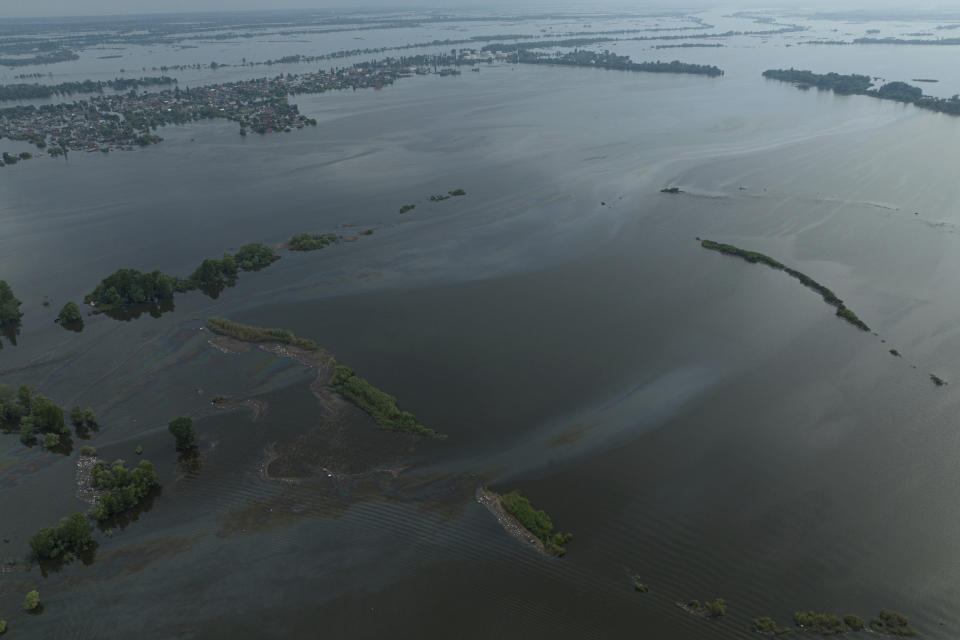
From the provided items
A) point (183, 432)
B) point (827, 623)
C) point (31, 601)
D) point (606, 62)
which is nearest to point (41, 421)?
point (183, 432)

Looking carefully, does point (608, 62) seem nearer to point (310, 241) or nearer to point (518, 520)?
point (310, 241)

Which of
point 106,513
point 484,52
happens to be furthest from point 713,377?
point 484,52

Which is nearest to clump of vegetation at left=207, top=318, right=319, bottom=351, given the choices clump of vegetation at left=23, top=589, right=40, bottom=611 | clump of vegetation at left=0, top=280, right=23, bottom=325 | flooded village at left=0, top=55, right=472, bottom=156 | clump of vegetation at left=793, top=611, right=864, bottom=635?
clump of vegetation at left=0, top=280, right=23, bottom=325

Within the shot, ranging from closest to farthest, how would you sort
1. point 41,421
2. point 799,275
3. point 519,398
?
point 41,421
point 519,398
point 799,275

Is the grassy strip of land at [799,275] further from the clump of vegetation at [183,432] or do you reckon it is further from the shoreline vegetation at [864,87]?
the shoreline vegetation at [864,87]

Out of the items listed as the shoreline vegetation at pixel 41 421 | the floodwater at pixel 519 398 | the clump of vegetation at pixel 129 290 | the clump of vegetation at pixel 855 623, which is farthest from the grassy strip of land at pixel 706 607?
the clump of vegetation at pixel 129 290

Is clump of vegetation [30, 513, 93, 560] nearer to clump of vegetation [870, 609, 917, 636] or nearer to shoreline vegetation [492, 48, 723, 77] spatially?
clump of vegetation [870, 609, 917, 636]

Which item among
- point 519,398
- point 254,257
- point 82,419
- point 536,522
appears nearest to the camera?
point 536,522
